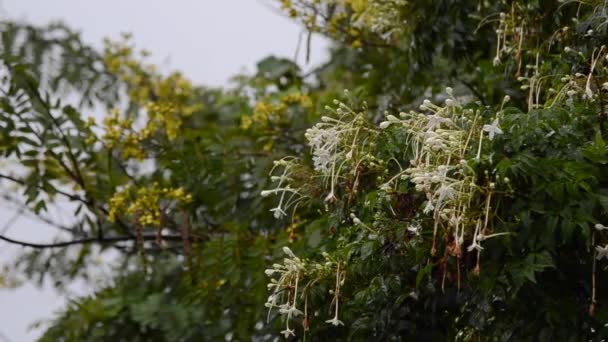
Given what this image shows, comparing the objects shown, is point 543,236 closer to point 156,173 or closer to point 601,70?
point 601,70

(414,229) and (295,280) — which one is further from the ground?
(414,229)

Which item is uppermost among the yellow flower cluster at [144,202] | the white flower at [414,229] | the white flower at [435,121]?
the white flower at [435,121]

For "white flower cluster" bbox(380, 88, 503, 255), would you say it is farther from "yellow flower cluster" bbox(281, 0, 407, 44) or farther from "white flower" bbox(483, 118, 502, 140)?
"yellow flower cluster" bbox(281, 0, 407, 44)

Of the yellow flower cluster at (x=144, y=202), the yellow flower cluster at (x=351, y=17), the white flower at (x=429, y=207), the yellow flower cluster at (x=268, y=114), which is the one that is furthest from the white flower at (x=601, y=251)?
the yellow flower cluster at (x=268, y=114)

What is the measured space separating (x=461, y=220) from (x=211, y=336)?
1728mm

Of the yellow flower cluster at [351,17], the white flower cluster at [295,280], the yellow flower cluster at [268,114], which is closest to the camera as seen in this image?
the white flower cluster at [295,280]

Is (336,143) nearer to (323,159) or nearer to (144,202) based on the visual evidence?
(323,159)

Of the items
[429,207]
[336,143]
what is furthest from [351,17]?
[429,207]

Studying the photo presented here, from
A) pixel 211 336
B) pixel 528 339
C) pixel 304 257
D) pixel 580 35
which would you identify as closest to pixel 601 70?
pixel 580 35

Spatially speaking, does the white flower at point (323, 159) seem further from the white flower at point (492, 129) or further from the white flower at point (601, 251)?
the white flower at point (601, 251)

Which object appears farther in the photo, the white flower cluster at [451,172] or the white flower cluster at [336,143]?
the white flower cluster at [336,143]

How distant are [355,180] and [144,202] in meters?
1.29

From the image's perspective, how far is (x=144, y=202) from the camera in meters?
3.22

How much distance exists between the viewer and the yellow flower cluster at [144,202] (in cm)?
319
